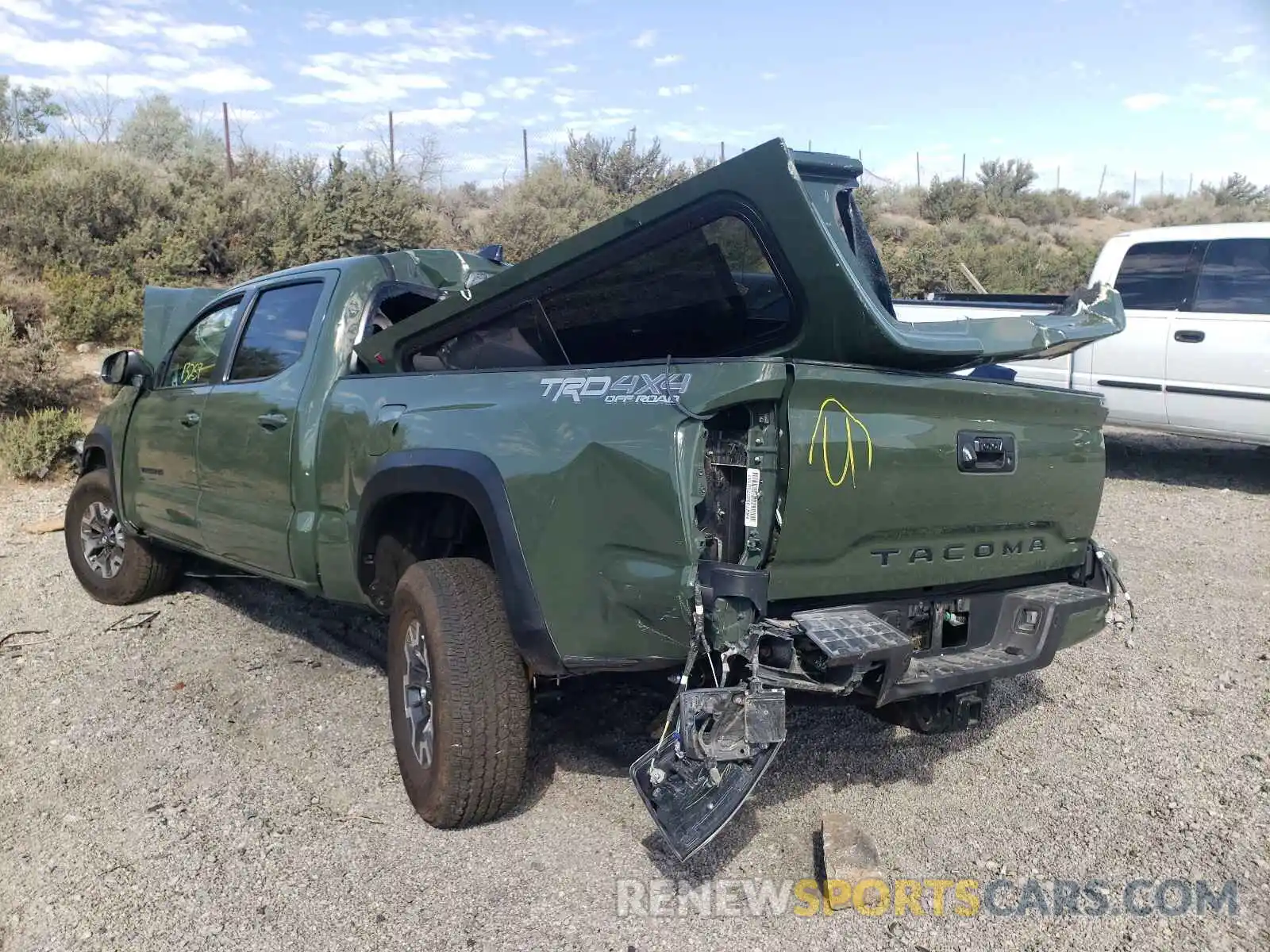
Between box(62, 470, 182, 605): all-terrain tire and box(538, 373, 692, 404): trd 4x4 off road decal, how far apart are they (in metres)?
3.79

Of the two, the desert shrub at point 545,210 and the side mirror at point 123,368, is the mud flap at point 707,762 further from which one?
the desert shrub at point 545,210

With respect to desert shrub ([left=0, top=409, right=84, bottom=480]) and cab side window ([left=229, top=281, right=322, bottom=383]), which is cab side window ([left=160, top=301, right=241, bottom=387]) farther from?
desert shrub ([left=0, top=409, right=84, bottom=480])

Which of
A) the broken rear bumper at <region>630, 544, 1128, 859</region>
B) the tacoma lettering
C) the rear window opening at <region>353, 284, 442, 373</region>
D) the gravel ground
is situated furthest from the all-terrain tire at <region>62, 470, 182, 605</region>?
the tacoma lettering

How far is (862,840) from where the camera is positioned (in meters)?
3.15

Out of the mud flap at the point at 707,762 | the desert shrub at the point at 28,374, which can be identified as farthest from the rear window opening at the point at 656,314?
the desert shrub at the point at 28,374

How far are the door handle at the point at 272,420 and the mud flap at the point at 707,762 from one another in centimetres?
240

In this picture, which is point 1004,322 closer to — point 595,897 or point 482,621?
point 482,621

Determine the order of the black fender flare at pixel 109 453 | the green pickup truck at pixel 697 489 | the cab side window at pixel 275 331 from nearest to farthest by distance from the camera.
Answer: the green pickup truck at pixel 697 489
the cab side window at pixel 275 331
the black fender flare at pixel 109 453

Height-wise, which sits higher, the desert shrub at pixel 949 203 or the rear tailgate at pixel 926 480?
the desert shrub at pixel 949 203

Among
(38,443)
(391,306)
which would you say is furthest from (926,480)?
(38,443)

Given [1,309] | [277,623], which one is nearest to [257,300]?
[277,623]

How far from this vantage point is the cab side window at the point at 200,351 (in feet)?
16.6

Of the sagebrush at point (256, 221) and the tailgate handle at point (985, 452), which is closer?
the tailgate handle at point (985, 452)

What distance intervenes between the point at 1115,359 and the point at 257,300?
24.4 ft
